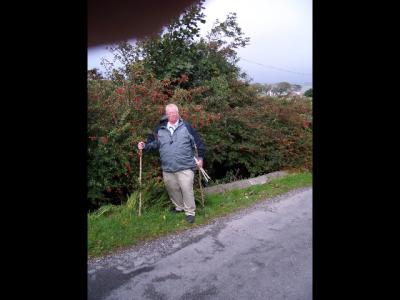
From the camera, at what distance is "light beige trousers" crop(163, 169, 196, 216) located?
5043 millimetres

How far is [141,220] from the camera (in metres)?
5.02

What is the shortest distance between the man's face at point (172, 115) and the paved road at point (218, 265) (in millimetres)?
1406

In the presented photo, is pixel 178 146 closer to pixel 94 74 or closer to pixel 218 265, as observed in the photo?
pixel 218 265

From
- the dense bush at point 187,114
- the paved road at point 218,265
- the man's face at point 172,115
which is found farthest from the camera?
the dense bush at point 187,114

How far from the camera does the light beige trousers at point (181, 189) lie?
5043 millimetres

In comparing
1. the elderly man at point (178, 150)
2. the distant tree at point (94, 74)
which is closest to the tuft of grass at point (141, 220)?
the elderly man at point (178, 150)

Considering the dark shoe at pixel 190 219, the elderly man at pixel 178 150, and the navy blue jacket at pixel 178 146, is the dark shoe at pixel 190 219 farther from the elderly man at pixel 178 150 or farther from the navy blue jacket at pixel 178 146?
the navy blue jacket at pixel 178 146

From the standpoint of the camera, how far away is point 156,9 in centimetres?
171

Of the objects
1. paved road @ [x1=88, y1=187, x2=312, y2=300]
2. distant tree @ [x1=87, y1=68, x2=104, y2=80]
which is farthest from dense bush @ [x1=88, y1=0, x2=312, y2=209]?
paved road @ [x1=88, y1=187, x2=312, y2=300]

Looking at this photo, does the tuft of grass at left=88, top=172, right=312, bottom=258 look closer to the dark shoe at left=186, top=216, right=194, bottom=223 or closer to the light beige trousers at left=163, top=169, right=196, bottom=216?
the dark shoe at left=186, top=216, right=194, bottom=223

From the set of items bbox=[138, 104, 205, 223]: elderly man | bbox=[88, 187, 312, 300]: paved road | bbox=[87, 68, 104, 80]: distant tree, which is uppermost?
bbox=[87, 68, 104, 80]: distant tree

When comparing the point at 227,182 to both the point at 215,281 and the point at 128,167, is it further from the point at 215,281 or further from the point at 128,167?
the point at 215,281
